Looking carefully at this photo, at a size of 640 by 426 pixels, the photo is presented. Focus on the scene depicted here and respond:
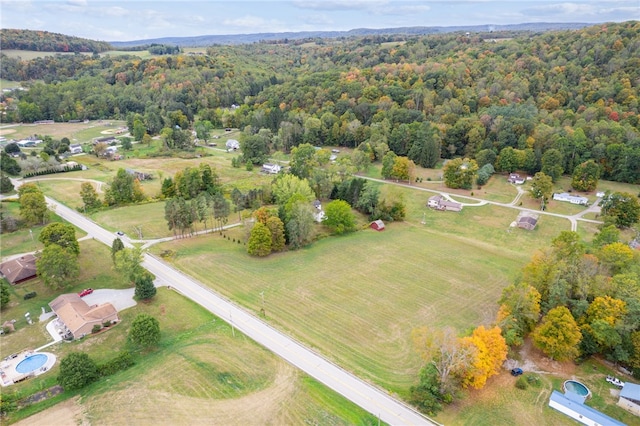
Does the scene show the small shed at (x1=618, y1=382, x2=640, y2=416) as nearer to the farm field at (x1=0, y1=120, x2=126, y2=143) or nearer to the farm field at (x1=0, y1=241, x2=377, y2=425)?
the farm field at (x1=0, y1=241, x2=377, y2=425)

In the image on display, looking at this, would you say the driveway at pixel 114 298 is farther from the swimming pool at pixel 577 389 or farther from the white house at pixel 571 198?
the white house at pixel 571 198

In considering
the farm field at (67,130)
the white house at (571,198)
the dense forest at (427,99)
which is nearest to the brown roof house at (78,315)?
the dense forest at (427,99)

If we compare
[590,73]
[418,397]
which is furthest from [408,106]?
[418,397]

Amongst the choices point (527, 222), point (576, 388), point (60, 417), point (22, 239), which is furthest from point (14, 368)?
point (527, 222)

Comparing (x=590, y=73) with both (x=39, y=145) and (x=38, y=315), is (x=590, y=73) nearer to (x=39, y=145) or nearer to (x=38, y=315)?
(x=38, y=315)

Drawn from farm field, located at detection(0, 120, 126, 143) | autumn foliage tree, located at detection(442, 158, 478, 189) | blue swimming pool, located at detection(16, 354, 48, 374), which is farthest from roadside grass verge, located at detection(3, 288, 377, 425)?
farm field, located at detection(0, 120, 126, 143)
